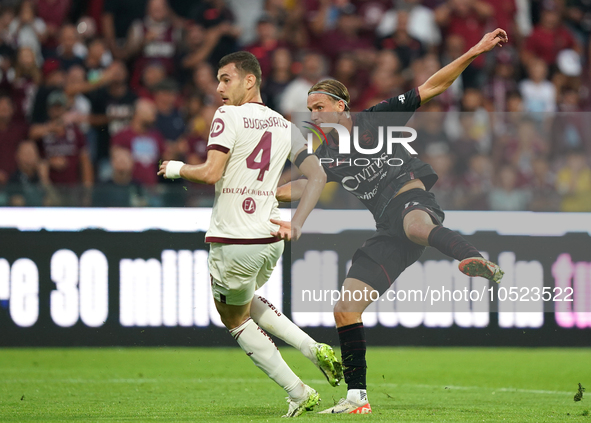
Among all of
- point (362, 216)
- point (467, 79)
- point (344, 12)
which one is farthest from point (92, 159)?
point (467, 79)

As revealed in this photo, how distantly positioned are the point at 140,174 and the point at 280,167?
512cm

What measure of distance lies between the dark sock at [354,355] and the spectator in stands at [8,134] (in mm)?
6061

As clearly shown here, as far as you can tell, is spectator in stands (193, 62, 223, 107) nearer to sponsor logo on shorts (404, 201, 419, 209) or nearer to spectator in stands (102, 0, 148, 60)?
spectator in stands (102, 0, 148, 60)

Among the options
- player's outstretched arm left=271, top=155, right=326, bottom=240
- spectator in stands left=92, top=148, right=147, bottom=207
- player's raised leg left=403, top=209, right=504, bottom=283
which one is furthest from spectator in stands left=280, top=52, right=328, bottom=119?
player's outstretched arm left=271, top=155, right=326, bottom=240

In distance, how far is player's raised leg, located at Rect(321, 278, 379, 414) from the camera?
583 cm

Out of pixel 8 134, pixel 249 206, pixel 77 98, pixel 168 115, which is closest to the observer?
pixel 249 206

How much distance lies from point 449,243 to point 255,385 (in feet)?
8.57

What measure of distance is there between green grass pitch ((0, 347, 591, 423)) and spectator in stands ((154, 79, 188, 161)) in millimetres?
2863

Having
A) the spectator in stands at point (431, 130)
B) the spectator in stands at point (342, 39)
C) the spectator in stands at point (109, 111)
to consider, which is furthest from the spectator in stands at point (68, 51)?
the spectator in stands at point (431, 130)

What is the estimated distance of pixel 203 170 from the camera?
5.25m

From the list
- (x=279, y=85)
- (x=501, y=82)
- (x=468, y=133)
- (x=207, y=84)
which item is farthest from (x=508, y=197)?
(x=207, y=84)

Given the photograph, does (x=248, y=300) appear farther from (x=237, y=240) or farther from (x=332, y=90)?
(x=332, y=90)

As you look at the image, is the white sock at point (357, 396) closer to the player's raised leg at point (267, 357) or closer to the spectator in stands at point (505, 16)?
the player's raised leg at point (267, 357)

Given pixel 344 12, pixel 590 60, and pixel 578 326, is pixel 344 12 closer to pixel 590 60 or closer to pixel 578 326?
pixel 590 60
